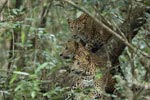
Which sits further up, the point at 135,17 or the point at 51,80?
the point at 135,17

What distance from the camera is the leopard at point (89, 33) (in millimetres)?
3459

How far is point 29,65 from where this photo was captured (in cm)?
339

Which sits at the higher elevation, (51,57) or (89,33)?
(89,33)

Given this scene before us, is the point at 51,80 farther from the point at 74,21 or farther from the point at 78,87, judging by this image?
the point at 74,21

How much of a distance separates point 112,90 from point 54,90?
69 cm

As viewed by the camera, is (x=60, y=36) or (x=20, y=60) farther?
(x=60, y=36)

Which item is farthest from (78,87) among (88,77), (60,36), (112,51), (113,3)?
(60,36)

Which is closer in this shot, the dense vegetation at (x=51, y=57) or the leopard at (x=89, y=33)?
the dense vegetation at (x=51, y=57)

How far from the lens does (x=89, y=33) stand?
3.49 meters

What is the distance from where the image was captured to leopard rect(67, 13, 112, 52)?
3459 millimetres

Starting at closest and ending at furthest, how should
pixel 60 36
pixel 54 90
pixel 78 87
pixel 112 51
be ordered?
pixel 54 90
pixel 78 87
pixel 112 51
pixel 60 36

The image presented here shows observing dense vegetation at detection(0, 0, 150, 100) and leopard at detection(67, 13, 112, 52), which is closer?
dense vegetation at detection(0, 0, 150, 100)

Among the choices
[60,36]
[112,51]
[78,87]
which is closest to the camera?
[78,87]

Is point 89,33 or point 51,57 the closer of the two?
point 51,57
